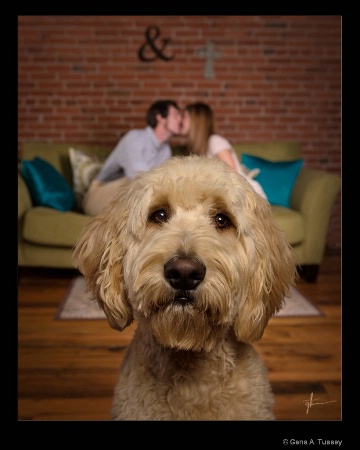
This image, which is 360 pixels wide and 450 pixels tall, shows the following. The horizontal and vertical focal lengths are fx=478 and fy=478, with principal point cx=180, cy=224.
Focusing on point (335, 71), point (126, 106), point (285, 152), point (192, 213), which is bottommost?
point (192, 213)

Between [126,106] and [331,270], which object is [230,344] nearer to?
[331,270]

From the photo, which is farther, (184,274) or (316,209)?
(316,209)

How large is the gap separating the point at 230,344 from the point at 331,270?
3.42 metres

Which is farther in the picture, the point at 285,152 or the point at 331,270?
the point at 285,152

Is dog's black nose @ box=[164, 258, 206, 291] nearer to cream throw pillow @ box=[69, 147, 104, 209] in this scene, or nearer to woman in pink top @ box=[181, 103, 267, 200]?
woman in pink top @ box=[181, 103, 267, 200]

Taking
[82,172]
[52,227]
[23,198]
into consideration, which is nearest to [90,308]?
[52,227]

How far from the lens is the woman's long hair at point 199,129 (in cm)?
402

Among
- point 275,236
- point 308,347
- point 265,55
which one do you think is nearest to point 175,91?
point 265,55

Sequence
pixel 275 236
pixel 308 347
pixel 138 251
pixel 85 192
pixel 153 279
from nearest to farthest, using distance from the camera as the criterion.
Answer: pixel 153 279 → pixel 138 251 → pixel 275 236 → pixel 308 347 → pixel 85 192

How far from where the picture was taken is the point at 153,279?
3.47 feet

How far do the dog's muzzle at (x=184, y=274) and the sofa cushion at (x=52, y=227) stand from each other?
9.26ft

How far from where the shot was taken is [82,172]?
4.32m

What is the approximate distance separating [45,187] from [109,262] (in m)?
3.03

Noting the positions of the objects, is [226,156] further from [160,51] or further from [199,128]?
[160,51]
